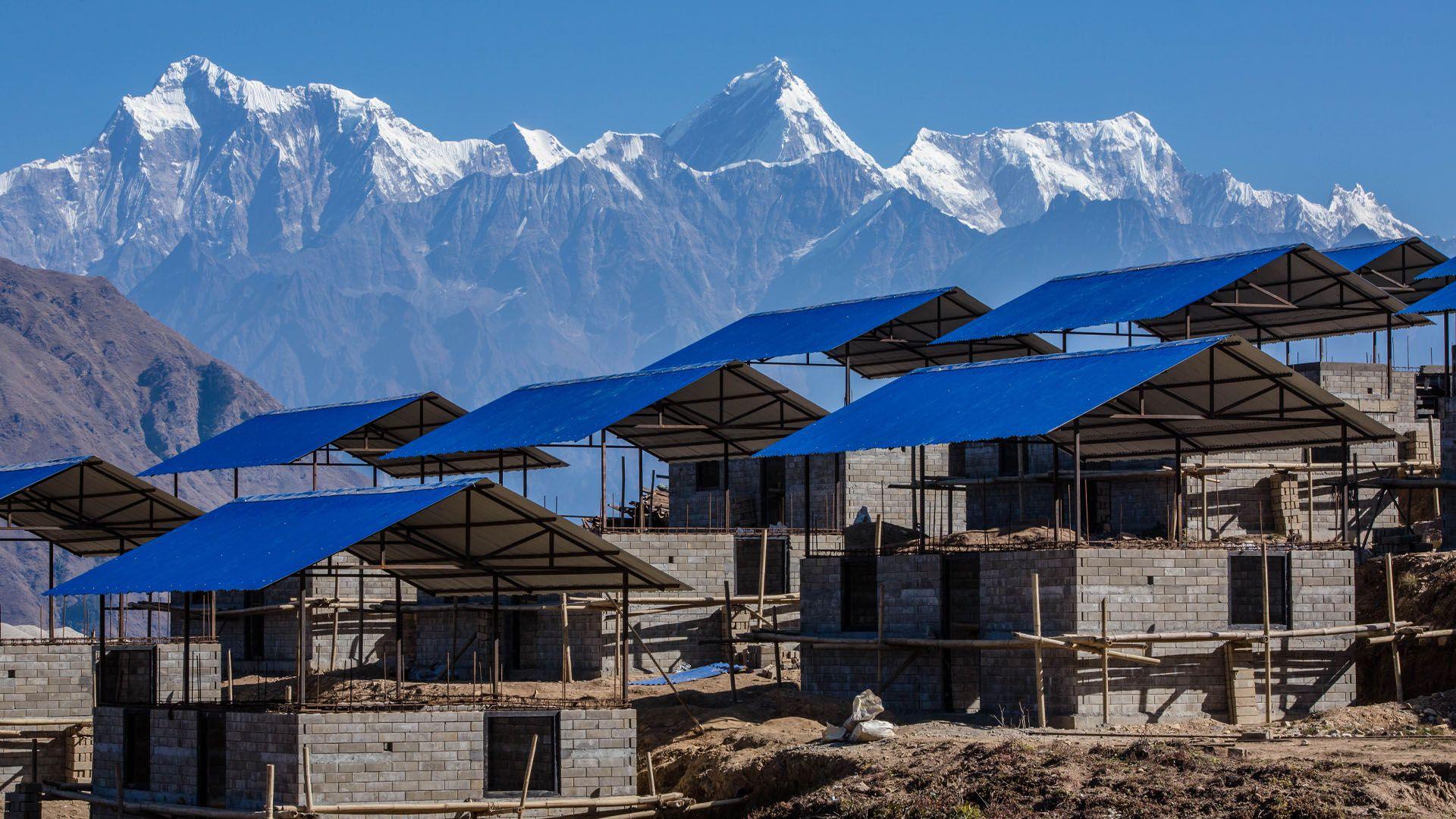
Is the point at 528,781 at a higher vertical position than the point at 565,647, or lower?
lower

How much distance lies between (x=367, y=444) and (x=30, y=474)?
29.4 feet

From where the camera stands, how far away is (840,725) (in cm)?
3228

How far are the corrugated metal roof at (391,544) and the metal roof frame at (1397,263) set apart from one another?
2623 centimetres

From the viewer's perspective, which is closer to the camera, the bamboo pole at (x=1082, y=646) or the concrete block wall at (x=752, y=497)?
the bamboo pole at (x=1082, y=646)

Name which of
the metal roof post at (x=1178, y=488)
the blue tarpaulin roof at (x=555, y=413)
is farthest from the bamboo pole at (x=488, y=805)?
the blue tarpaulin roof at (x=555, y=413)

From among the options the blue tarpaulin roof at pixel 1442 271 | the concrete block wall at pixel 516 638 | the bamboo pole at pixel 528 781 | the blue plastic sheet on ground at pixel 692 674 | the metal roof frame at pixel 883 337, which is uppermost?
the blue tarpaulin roof at pixel 1442 271

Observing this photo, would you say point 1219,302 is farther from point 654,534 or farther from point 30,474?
point 30,474

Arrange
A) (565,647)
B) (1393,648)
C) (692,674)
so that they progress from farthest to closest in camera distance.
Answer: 1. (692,674)
2. (565,647)
3. (1393,648)

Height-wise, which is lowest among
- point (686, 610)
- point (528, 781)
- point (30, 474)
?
point (528, 781)

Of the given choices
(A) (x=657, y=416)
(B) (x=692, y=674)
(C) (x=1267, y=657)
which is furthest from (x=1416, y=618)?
(A) (x=657, y=416)

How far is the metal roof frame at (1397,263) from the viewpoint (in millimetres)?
52188

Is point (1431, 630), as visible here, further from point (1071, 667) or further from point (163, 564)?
point (163, 564)

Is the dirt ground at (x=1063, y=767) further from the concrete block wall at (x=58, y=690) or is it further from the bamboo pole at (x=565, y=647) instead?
the concrete block wall at (x=58, y=690)

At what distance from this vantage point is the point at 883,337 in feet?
162
